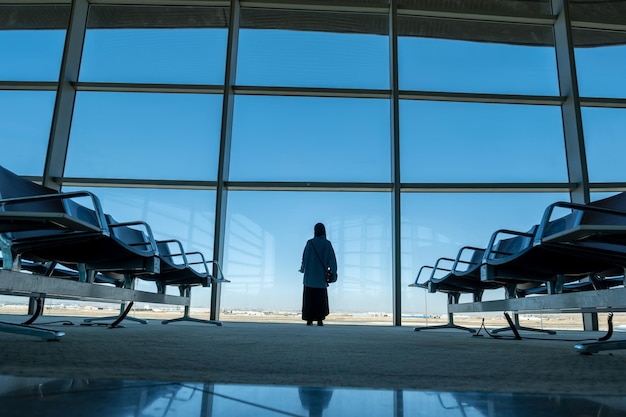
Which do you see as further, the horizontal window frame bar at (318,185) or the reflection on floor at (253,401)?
the horizontal window frame bar at (318,185)

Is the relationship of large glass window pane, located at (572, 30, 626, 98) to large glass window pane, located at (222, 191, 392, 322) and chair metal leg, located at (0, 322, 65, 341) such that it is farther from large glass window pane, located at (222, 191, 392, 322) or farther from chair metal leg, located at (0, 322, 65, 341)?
chair metal leg, located at (0, 322, 65, 341)

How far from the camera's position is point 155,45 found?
6.61 meters

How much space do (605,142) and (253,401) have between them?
696cm

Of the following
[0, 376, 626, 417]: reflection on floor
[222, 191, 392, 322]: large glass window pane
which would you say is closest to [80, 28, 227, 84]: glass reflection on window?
[222, 191, 392, 322]: large glass window pane

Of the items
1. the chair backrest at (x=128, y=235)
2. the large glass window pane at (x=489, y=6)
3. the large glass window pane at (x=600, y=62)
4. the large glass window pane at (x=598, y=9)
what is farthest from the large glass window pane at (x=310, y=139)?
the large glass window pane at (x=598, y=9)

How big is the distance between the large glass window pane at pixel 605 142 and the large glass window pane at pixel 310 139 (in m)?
2.74

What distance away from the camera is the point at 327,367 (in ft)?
3.20

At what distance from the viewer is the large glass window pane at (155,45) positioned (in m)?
6.33

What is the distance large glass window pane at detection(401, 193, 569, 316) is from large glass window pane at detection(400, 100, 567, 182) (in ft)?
0.84

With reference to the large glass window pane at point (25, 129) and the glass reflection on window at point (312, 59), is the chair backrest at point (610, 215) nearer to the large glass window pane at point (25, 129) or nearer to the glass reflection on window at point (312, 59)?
the glass reflection on window at point (312, 59)

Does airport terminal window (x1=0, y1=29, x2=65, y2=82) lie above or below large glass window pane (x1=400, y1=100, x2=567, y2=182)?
above

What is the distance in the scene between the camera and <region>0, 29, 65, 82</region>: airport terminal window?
6234mm

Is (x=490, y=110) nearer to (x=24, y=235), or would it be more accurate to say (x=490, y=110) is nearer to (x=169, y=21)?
(x=169, y=21)

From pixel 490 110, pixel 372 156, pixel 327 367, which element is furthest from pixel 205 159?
pixel 327 367
